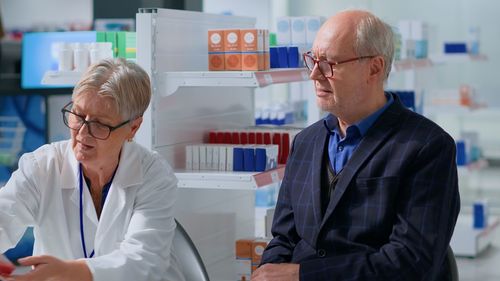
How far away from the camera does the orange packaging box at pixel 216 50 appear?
3.95 metres

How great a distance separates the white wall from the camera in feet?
44.8

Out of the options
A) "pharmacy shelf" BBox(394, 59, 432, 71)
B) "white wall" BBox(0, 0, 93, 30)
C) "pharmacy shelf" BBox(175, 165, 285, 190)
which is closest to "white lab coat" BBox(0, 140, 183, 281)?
"pharmacy shelf" BBox(175, 165, 285, 190)

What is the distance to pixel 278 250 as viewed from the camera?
267cm

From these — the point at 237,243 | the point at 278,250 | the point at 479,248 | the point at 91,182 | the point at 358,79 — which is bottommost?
the point at 479,248

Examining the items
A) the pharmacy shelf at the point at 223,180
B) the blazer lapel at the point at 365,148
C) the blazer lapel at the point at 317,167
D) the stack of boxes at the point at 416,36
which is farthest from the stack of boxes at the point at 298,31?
the stack of boxes at the point at 416,36

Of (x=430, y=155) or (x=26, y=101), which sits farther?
(x=26, y=101)

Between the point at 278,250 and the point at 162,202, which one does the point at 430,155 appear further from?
the point at 162,202

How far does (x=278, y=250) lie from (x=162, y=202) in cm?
37

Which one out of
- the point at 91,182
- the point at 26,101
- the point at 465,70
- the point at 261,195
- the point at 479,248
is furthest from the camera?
the point at 465,70

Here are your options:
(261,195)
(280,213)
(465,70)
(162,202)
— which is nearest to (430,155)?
(280,213)

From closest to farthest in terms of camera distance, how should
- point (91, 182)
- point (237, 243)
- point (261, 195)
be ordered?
point (91, 182), point (237, 243), point (261, 195)

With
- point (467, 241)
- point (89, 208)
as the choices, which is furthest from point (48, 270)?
point (467, 241)

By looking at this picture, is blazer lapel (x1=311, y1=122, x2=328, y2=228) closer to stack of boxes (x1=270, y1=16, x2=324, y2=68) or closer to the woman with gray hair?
the woman with gray hair

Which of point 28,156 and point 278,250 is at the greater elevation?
point 28,156
